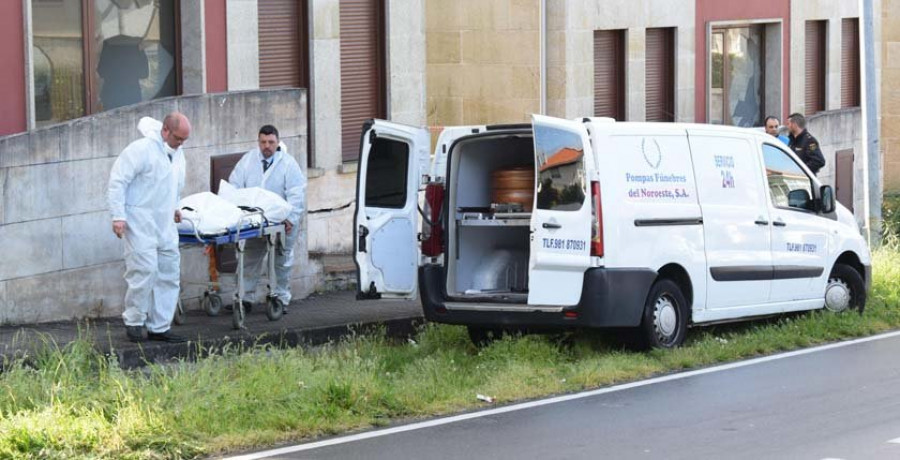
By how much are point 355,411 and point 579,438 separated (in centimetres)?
151

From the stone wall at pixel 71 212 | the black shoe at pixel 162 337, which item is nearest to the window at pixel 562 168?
the black shoe at pixel 162 337

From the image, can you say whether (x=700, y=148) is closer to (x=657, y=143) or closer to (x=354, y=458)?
(x=657, y=143)

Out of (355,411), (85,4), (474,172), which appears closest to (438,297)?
(474,172)

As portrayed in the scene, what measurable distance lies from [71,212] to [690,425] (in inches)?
251

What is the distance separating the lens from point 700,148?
47.7 ft

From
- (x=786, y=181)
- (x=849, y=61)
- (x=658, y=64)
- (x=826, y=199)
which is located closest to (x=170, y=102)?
(x=786, y=181)

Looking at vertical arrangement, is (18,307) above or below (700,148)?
below

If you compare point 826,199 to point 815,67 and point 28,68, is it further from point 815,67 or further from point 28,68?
point 815,67

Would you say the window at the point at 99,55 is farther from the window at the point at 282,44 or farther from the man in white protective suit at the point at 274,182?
the man in white protective suit at the point at 274,182

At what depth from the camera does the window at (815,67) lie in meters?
31.7

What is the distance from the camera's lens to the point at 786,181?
15.6 metres

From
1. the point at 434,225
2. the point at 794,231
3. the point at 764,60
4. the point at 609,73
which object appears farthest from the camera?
the point at 764,60

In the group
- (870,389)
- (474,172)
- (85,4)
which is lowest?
(870,389)

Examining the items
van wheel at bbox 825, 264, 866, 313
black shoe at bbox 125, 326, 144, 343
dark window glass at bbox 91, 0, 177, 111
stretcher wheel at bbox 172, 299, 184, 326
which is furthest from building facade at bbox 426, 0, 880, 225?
black shoe at bbox 125, 326, 144, 343
